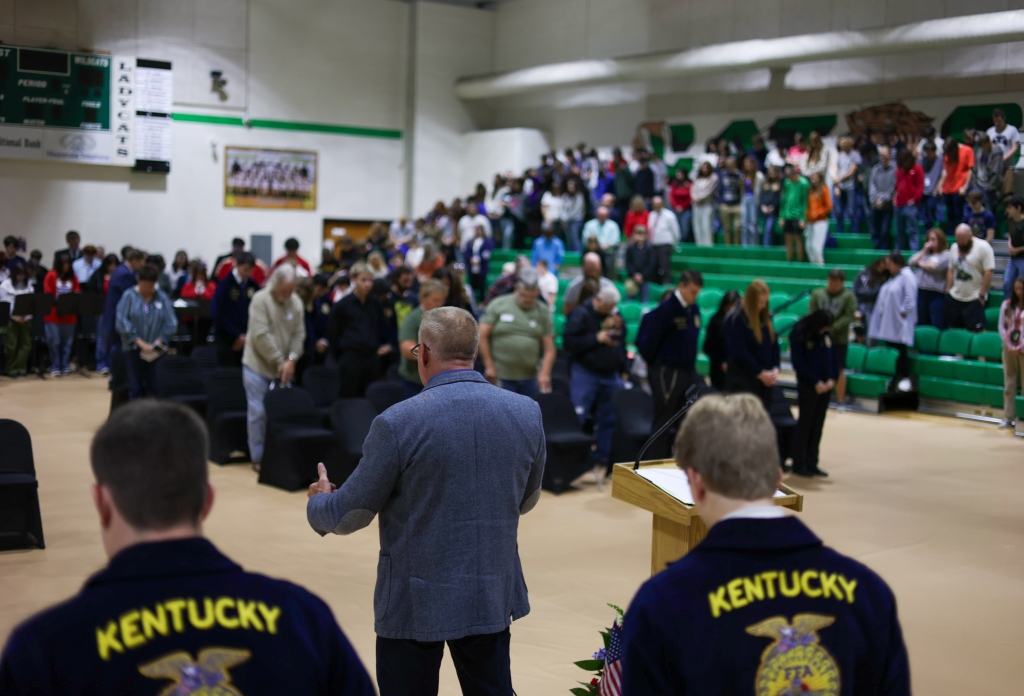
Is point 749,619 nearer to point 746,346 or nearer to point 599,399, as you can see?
point 746,346

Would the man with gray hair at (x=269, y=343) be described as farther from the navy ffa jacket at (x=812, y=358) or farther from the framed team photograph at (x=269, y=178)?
the framed team photograph at (x=269, y=178)

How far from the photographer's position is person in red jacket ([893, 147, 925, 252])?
14656mm

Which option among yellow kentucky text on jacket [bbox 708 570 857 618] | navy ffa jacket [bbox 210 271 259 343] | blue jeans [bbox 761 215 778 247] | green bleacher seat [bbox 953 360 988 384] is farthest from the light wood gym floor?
blue jeans [bbox 761 215 778 247]

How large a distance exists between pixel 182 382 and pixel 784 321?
809 cm

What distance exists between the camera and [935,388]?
12.6 meters

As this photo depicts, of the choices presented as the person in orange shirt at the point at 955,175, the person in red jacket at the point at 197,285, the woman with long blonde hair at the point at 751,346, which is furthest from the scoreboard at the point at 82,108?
the woman with long blonde hair at the point at 751,346

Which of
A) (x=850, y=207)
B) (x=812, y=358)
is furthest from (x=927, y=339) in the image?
(x=812, y=358)

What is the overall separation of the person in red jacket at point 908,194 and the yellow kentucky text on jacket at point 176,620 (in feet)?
48.3

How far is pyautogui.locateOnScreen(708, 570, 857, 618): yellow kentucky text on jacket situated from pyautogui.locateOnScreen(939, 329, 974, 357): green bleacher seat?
39.3ft

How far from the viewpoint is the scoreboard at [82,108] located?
18.4m

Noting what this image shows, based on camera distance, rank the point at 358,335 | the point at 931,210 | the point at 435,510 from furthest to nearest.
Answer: the point at 931,210 < the point at 358,335 < the point at 435,510

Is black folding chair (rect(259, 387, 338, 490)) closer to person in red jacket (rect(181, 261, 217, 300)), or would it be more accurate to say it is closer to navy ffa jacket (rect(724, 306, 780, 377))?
navy ffa jacket (rect(724, 306, 780, 377))

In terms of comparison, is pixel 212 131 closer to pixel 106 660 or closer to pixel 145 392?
pixel 145 392

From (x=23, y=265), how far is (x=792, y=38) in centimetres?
1276
